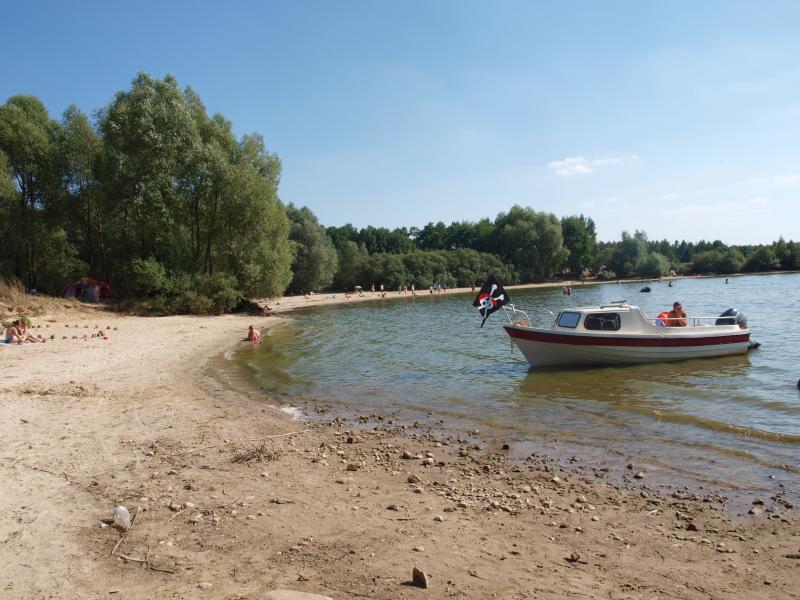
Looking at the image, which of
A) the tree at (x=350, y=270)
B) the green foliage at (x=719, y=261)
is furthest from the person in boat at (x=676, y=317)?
the green foliage at (x=719, y=261)

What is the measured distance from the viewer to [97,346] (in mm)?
22172

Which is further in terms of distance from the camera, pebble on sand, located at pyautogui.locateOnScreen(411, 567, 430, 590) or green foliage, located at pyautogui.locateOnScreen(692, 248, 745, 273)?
green foliage, located at pyautogui.locateOnScreen(692, 248, 745, 273)

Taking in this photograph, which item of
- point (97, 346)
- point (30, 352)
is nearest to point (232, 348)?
point (97, 346)

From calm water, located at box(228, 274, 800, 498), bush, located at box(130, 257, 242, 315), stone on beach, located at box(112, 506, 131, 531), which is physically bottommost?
calm water, located at box(228, 274, 800, 498)

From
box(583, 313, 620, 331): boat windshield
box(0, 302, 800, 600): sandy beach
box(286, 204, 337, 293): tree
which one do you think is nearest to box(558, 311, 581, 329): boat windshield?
box(583, 313, 620, 331): boat windshield

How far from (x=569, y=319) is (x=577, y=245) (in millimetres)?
121383

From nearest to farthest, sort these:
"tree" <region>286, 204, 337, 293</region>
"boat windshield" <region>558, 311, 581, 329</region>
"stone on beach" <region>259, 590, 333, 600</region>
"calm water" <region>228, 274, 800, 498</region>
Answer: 1. "stone on beach" <region>259, 590, 333, 600</region>
2. "calm water" <region>228, 274, 800, 498</region>
3. "boat windshield" <region>558, 311, 581, 329</region>
4. "tree" <region>286, 204, 337, 293</region>

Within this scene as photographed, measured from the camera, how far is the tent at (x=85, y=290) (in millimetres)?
40031

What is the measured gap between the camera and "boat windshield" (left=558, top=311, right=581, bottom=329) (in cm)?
2062

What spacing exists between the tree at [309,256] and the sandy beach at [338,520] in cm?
7162

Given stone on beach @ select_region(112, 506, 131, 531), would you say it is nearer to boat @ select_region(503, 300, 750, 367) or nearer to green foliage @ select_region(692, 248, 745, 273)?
boat @ select_region(503, 300, 750, 367)

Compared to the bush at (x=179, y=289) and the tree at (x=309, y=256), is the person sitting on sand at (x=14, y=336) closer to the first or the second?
the bush at (x=179, y=289)

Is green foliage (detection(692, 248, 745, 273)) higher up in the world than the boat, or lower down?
higher up

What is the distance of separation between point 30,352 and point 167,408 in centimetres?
1069
